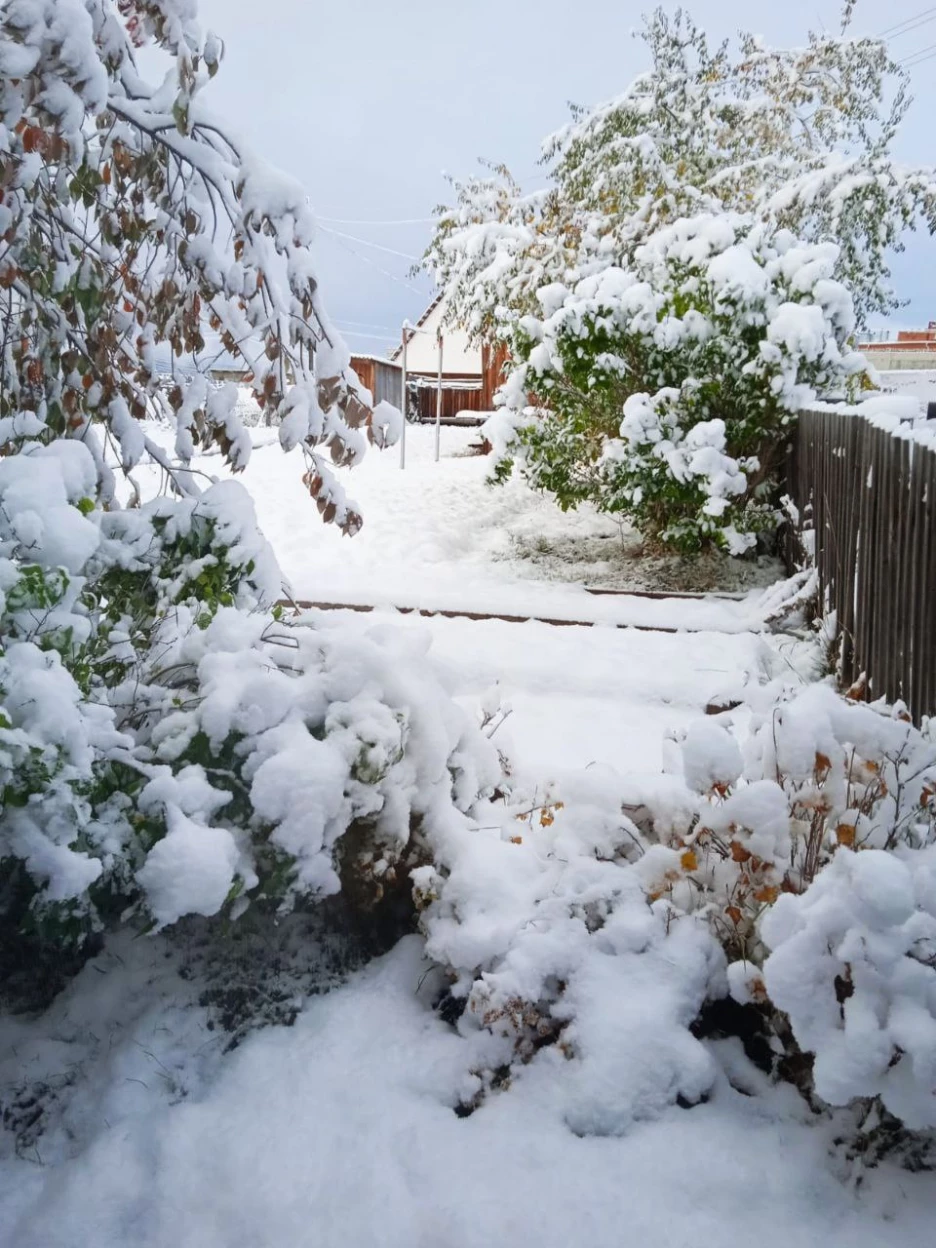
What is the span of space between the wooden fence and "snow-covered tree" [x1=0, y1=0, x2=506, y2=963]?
55.4 inches

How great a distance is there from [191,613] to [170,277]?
1089 millimetres

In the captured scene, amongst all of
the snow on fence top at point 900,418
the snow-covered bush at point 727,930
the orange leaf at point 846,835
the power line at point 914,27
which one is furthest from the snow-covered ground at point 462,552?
the power line at point 914,27

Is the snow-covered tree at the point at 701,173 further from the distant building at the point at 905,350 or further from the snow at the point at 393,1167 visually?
the distant building at the point at 905,350

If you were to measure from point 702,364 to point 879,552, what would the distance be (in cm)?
381

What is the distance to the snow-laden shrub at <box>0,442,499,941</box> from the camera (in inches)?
66.2

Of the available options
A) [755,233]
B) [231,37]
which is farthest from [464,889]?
[755,233]

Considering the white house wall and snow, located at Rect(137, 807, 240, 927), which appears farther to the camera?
the white house wall

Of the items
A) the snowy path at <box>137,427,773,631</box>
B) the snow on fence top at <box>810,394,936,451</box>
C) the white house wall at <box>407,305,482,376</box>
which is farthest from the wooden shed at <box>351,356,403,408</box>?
the snow on fence top at <box>810,394,936,451</box>

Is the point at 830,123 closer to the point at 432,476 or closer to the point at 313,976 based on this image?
the point at 432,476

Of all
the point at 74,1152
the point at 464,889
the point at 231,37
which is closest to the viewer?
the point at 74,1152

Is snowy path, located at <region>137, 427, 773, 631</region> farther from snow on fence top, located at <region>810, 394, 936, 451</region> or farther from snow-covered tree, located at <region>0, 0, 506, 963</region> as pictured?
snow on fence top, located at <region>810, 394, 936, 451</region>

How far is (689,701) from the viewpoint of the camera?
4523 mm

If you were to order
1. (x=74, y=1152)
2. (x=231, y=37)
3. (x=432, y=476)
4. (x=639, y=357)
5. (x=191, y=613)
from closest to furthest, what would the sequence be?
(x=74, y=1152)
(x=191, y=613)
(x=231, y=37)
(x=639, y=357)
(x=432, y=476)

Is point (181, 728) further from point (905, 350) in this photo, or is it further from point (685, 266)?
point (905, 350)
